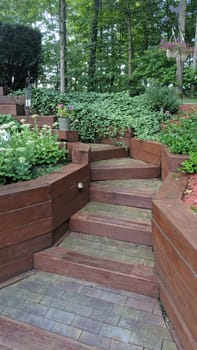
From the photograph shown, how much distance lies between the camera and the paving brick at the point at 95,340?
1408mm

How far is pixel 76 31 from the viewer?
8.04 meters

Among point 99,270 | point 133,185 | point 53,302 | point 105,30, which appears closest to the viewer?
point 53,302

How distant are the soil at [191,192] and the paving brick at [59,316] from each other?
108 centimetres

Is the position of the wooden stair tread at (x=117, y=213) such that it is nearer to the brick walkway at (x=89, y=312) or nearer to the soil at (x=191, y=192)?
the soil at (x=191, y=192)

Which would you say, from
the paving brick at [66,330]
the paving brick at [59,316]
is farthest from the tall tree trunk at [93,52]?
the paving brick at [66,330]

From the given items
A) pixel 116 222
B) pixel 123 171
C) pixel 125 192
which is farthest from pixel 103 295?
pixel 123 171

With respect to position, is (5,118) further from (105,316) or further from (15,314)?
(105,316)

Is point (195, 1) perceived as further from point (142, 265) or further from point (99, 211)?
point (142, 265)

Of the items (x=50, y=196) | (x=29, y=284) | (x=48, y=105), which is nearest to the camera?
(x=29, y=284)

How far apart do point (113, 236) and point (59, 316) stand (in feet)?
2.82

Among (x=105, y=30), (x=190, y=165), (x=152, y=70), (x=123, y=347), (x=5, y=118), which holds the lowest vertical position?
(x=123, y=347)

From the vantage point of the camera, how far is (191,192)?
1.91 meters

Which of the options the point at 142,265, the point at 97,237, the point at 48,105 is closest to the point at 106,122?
the point at 48,105

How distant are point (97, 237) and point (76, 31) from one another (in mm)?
7814
